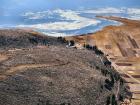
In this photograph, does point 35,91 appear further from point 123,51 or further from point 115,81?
point 123,51

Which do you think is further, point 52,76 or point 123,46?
point 123,46

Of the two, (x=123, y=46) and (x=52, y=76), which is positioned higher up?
(x=123, y=46)

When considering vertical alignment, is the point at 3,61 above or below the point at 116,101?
above

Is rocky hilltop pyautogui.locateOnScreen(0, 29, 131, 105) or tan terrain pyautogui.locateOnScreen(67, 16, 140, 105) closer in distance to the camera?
rocky hilltop pyautogui.locateOnScreen(0, 29, 131, 105)

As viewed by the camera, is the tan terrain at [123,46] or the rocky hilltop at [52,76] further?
the tan terrain at [123,46]

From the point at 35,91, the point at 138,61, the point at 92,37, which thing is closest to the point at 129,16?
the point at 92,37
